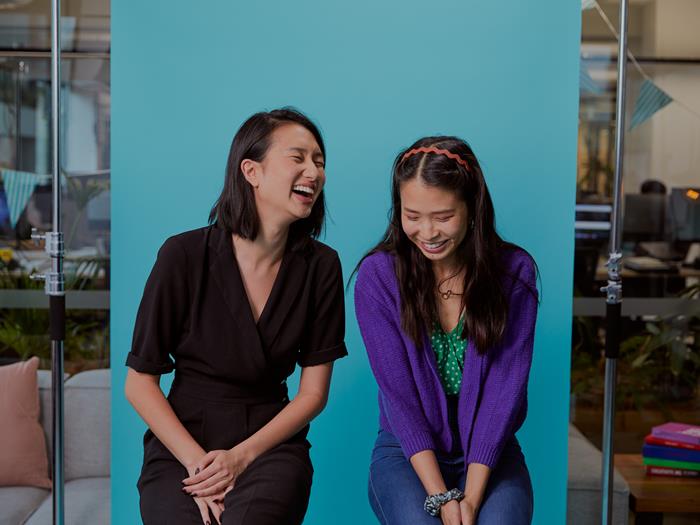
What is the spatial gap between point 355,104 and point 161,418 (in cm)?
98

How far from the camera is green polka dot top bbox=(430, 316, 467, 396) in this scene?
199 centimetres

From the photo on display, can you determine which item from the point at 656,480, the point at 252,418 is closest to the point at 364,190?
the point at 252,418

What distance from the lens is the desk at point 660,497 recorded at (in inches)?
101

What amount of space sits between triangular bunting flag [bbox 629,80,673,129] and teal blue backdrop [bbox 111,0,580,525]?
1.06 metres

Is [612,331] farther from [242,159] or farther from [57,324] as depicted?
[57,324]

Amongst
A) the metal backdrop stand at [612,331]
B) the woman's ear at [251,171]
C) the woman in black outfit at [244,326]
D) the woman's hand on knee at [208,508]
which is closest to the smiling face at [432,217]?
the woman in black outfit at [244,326]

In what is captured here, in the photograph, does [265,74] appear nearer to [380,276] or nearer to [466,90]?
[466,90]

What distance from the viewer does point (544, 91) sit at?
231cm

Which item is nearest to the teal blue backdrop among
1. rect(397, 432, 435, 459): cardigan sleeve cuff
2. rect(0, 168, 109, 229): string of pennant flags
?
rect(397, 432, 435, 459): cardigan sleeve cuff

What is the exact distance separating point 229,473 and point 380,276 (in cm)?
55

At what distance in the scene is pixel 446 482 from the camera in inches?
77.5

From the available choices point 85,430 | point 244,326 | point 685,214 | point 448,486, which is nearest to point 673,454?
point 448,486

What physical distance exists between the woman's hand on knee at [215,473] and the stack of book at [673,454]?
1.53 metres

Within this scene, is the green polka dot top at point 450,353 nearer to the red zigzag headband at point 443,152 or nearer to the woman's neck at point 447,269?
the woman's neck at point 447,269
